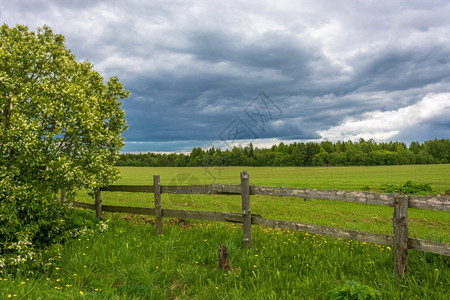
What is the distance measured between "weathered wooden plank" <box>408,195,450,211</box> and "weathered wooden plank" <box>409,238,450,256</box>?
69 centimetres

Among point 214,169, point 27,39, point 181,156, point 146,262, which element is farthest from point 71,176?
point 181,156

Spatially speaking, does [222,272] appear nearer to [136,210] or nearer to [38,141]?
[136,210]

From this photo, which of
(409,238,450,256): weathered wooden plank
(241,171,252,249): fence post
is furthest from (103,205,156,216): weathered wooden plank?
(409,238,450,256): weathered wooden plank

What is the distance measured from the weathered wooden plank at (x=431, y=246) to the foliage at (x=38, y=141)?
28.9 feet

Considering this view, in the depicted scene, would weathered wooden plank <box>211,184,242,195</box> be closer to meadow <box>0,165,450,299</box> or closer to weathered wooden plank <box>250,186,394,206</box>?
weathered wooden plank <box>250,186,394,206</box>

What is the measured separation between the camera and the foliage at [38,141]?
8.13 meters

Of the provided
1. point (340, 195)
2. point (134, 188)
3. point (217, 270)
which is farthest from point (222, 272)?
point (134, 188)

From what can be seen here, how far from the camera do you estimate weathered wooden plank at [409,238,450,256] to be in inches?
229

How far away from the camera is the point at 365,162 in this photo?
11694 centimetres

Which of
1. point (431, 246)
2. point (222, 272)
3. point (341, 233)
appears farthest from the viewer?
point (341, 233)

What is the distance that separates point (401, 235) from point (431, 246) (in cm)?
53

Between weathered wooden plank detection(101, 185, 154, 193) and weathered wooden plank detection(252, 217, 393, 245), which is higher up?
weathered wooden plank detection(101, 185, 154, 193)

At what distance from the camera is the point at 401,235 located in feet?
20.6

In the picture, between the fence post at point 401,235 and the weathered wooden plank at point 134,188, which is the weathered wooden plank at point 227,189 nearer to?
the weathered wooden plank at point 134,188
